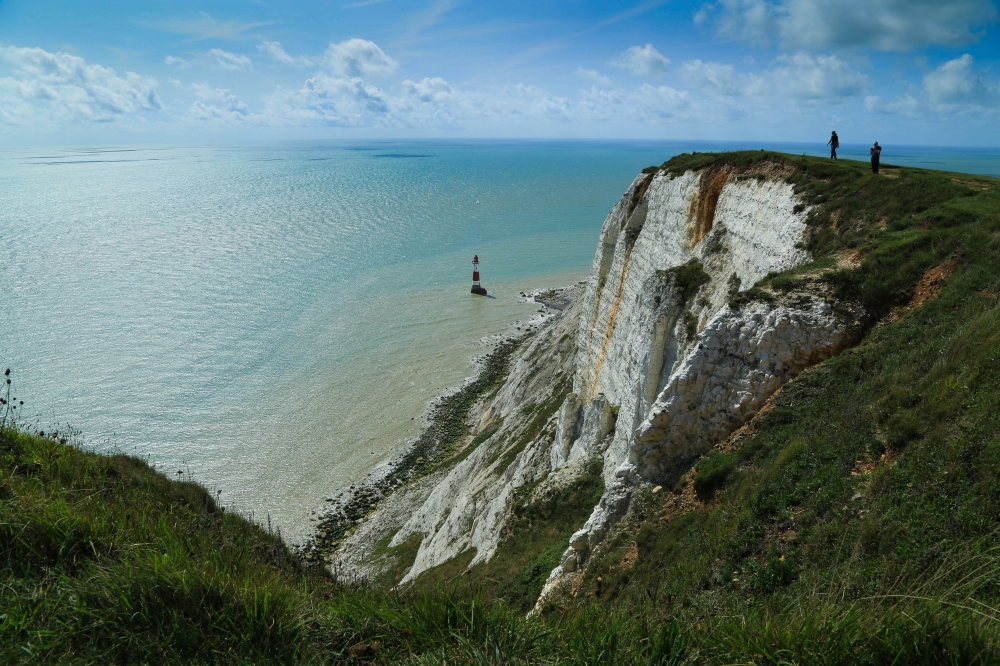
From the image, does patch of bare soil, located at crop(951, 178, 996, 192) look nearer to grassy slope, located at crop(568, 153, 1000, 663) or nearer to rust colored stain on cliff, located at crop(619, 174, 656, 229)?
grassy slope, located at crop(568, 153, 1000, 663)

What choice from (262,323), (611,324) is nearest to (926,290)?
(611,324)

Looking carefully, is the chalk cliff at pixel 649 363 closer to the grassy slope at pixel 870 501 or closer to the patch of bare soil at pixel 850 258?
the grassy slope at pixel 870 501

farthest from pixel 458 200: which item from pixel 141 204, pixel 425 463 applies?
pixel 425 463

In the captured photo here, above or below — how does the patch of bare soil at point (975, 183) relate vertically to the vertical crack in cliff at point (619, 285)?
above

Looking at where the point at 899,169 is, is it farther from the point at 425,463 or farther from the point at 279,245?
the point at 279,245

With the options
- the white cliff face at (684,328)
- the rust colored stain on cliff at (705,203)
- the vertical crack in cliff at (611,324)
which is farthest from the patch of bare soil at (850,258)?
the vertical crack in cliff at (611,324)
